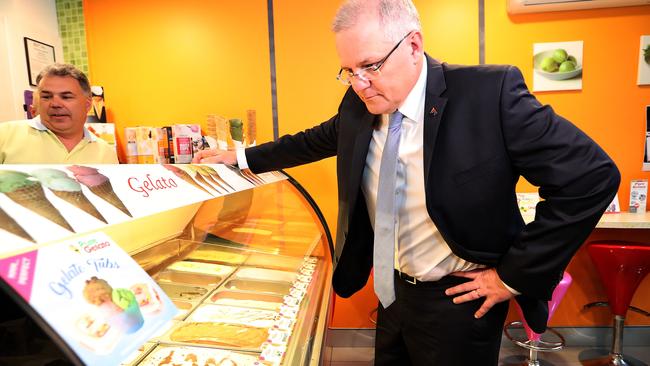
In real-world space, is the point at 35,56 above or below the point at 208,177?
above

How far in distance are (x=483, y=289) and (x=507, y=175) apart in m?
0.43

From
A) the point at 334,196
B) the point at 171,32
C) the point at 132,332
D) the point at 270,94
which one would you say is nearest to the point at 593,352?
the point at 334,196

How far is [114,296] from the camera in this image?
63cm

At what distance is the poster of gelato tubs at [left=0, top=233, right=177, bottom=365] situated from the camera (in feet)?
1.69

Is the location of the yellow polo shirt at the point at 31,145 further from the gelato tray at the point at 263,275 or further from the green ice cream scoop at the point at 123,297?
the green ice cream scoop at the point at 123,297

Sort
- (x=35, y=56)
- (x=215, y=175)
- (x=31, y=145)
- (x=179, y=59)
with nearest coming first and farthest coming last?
(x=215, y=175), (x=31, y=145), (x=35, y=56), (x=179, y=59)

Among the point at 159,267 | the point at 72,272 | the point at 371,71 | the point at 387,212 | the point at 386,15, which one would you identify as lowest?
the point at 159,267

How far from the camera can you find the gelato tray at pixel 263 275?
1966mm

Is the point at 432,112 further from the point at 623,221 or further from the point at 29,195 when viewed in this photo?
the point at 623,221

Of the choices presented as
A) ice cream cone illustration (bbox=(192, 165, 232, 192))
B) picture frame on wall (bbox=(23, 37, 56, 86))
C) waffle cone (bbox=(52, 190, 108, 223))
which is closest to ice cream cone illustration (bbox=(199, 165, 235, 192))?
ice cream cone illustration (bbox=(192, 165, 232, 192))

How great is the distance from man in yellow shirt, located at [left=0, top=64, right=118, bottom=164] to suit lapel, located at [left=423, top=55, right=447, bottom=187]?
2.35m

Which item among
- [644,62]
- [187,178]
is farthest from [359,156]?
[644,62]

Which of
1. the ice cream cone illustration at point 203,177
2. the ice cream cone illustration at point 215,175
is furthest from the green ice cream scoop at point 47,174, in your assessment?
the ice cream cone illustration at point 215,175

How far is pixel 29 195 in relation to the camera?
0.63 meters
